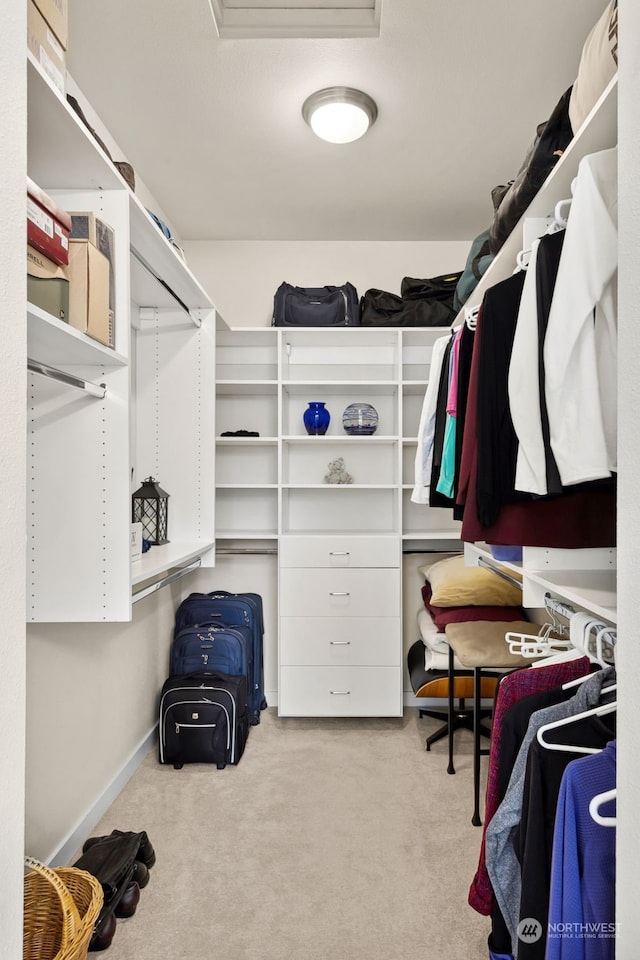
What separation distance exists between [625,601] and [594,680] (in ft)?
1.58

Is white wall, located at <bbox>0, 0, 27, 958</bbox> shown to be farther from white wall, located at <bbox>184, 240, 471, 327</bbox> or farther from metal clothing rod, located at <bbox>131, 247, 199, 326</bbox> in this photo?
white wall, located at <bbox>184, 240, 471, 327</bbox>

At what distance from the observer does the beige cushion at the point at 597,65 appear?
128 centimetres

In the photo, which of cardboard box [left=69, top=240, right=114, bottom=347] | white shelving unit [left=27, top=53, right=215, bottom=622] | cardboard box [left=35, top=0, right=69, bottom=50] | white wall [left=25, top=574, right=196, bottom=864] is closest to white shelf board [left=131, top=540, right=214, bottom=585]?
white shelving unit [left=27, top=53, right=215, bottom=622]

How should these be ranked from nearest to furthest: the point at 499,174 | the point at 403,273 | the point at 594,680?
the point at 594,680
the point at 499,174
the point at 403,273

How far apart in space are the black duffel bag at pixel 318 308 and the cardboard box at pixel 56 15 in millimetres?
2067

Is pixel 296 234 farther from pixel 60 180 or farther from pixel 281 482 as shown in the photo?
pixel 60 180

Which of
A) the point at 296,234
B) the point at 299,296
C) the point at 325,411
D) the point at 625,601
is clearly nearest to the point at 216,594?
the point at 325,411

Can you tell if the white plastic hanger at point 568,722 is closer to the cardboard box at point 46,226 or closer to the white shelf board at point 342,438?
the cardboard box at point 46,226

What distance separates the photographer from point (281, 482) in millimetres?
3426

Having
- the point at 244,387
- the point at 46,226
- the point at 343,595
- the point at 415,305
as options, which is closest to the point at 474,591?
the point at 343,595

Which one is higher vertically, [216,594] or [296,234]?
[296,234]

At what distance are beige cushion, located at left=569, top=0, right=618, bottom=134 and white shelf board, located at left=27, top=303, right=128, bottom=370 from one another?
125cm

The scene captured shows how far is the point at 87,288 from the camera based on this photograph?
1535 millimetres

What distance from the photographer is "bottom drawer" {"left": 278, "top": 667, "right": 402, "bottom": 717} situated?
3.34 m
